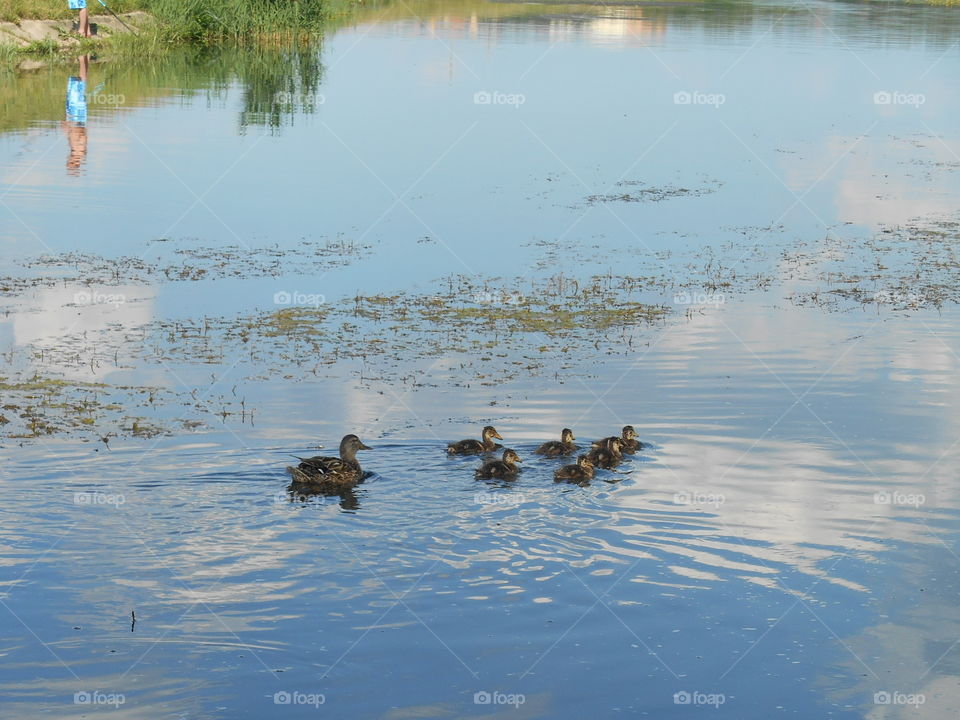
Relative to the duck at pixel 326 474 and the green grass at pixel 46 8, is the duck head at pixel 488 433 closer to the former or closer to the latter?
the duck at pixel 326 474

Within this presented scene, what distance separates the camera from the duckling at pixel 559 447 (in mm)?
12500

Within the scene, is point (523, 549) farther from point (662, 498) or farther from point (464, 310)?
point (464, 310)

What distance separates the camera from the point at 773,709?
8414 mm

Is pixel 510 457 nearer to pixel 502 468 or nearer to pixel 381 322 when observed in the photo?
pixel 502 468

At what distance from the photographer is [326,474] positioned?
1127 centimetres

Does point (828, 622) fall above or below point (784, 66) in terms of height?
below

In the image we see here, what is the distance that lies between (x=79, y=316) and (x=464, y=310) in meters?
4.73

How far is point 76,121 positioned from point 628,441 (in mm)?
21774

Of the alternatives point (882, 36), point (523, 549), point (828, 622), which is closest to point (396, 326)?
point (523, 549)

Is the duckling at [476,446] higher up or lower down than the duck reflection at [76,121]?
lower down

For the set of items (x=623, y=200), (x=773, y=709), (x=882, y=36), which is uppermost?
(x=882, y=36)

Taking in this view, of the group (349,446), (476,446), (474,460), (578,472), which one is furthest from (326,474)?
(578,472)

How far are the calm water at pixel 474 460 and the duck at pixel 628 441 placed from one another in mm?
197

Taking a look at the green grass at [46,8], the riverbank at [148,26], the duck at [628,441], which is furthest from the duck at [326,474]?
the green grass at [46,8]
